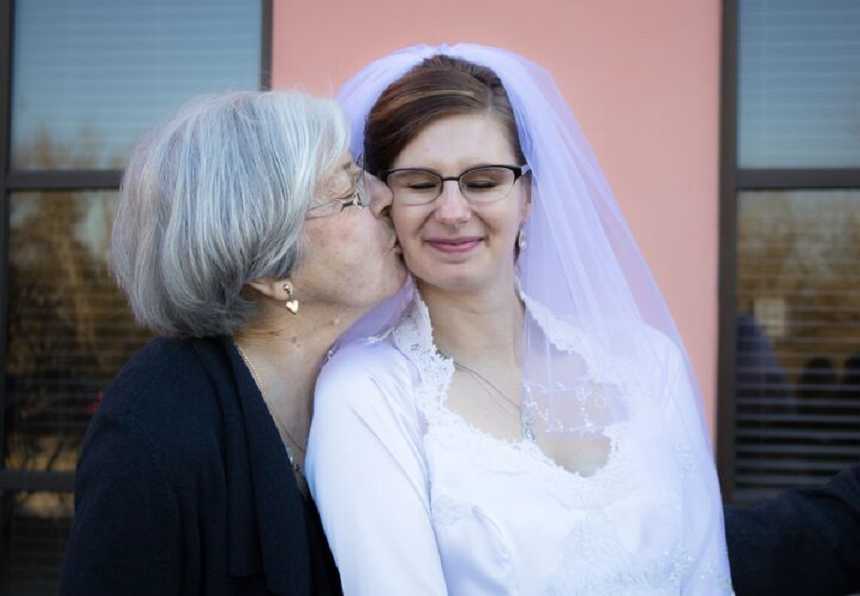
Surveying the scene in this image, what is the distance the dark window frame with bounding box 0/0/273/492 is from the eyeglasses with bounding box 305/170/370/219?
2406mm

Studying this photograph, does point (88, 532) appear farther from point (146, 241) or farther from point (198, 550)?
point (146, 241)

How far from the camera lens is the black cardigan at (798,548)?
7.12ft

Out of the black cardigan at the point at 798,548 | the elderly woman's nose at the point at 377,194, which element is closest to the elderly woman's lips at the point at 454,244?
the elderly woman's nose at the point at 377,194

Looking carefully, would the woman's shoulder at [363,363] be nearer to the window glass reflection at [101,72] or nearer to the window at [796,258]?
the window at [796,258]

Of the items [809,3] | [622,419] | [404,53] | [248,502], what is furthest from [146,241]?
[809,3]

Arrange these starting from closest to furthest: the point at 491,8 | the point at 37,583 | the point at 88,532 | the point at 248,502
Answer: the point at 88,532
the point at 248,502
the point at 491,8
the point at 37,583

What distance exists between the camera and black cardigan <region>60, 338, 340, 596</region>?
1.62 metres

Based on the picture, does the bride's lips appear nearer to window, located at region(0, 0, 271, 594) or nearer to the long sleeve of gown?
the long sleeve of gown

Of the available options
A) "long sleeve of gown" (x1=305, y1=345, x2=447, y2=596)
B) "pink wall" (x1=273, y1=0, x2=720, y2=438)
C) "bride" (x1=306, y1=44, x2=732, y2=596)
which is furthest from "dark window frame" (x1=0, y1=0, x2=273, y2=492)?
"long sleeve of gown" (x1=305, y1=345, x2=447, y2=596)

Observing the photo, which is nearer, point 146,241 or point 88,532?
point 88,532

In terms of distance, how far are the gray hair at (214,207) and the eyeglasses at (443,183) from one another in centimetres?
14

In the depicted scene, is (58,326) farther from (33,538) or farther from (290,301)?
(290,301)

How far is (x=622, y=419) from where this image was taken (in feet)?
6.55

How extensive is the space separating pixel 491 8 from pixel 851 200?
1.44 m
